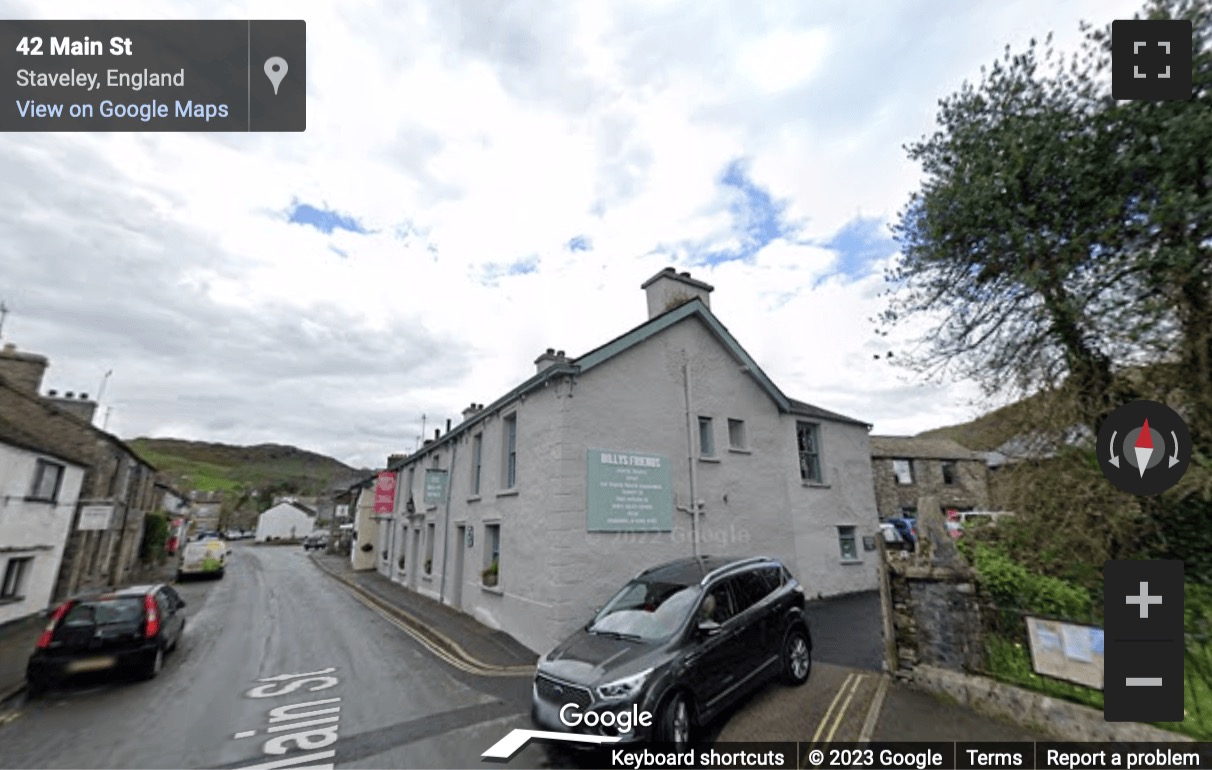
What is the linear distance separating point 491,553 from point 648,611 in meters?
7.93

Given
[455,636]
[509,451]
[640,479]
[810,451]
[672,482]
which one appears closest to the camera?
→ [640,479]

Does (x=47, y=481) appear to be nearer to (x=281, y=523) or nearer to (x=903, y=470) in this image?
(x=903, y=470)

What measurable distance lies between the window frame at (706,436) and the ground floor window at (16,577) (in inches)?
782

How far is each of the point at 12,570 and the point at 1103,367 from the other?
26812 mm

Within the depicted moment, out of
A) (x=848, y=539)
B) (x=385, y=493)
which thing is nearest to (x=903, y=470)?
(x=848, y=539)

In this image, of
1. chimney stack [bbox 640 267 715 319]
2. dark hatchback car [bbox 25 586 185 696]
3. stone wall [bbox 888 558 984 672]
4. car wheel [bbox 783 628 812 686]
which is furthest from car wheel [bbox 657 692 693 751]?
chimney stack [bbox 640 267 715 319]

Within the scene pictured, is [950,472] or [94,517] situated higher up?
[950,472]

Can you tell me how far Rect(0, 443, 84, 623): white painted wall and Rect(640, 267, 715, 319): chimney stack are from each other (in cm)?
1814

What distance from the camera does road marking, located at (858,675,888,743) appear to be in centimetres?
589

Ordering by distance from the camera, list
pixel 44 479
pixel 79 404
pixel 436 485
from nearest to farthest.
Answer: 1. pixel 44 479
2. pixel 436 485
3. pixel 79 404

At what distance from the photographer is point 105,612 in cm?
886

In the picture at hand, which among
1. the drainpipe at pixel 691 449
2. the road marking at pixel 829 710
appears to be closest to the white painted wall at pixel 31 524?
the drainpipe at pixel 691 449

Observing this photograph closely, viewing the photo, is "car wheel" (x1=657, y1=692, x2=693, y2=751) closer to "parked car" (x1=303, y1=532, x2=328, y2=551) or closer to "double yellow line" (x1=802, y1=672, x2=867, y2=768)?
"double yellow line" (x1=802, y1=672, x2=867, y2=768)

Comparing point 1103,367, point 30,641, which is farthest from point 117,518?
point 1103,367
